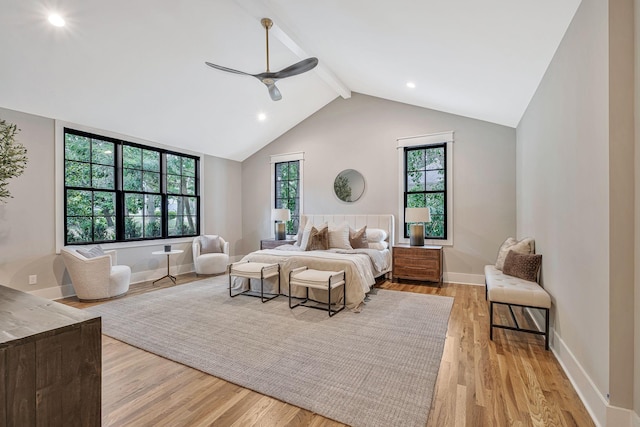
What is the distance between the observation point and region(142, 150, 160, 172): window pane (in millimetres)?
5564

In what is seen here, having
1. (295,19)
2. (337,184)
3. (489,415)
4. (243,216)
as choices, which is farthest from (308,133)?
(489,415)

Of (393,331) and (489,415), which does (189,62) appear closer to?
(393,331)

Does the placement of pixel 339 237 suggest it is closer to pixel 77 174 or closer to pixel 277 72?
pixel 277 72

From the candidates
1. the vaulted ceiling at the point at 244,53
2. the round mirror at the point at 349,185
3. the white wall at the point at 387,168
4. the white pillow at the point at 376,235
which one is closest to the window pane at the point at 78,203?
the vaulted ceiling at the point at 244,53

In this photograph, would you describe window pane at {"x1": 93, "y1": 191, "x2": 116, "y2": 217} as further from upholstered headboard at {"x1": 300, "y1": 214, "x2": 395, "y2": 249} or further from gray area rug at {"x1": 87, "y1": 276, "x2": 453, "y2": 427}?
upholstered headboard at {"x1": 300, "y1": 214, "x2": 395, "y2": 249}

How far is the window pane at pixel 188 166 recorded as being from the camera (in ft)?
20.7

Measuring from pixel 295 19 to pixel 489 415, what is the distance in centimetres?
417

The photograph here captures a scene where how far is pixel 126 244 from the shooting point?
17.0 feet

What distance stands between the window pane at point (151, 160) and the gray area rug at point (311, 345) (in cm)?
258

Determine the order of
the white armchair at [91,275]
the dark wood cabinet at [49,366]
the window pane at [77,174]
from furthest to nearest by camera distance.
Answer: the window pane at [77,174] < the white armchair at [91,275] < the dark wood cabinet at [49,366]

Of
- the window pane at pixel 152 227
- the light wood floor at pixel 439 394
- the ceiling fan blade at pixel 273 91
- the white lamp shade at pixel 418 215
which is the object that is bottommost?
the light wood floor at pixel 439 394

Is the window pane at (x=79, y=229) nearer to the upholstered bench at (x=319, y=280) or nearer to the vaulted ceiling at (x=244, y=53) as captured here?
the vaulted ceiling at (x=244, y=53)

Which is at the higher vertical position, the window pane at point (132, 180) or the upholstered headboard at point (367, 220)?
the window pane at point (132, 180)

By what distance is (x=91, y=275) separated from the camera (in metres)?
4.13
